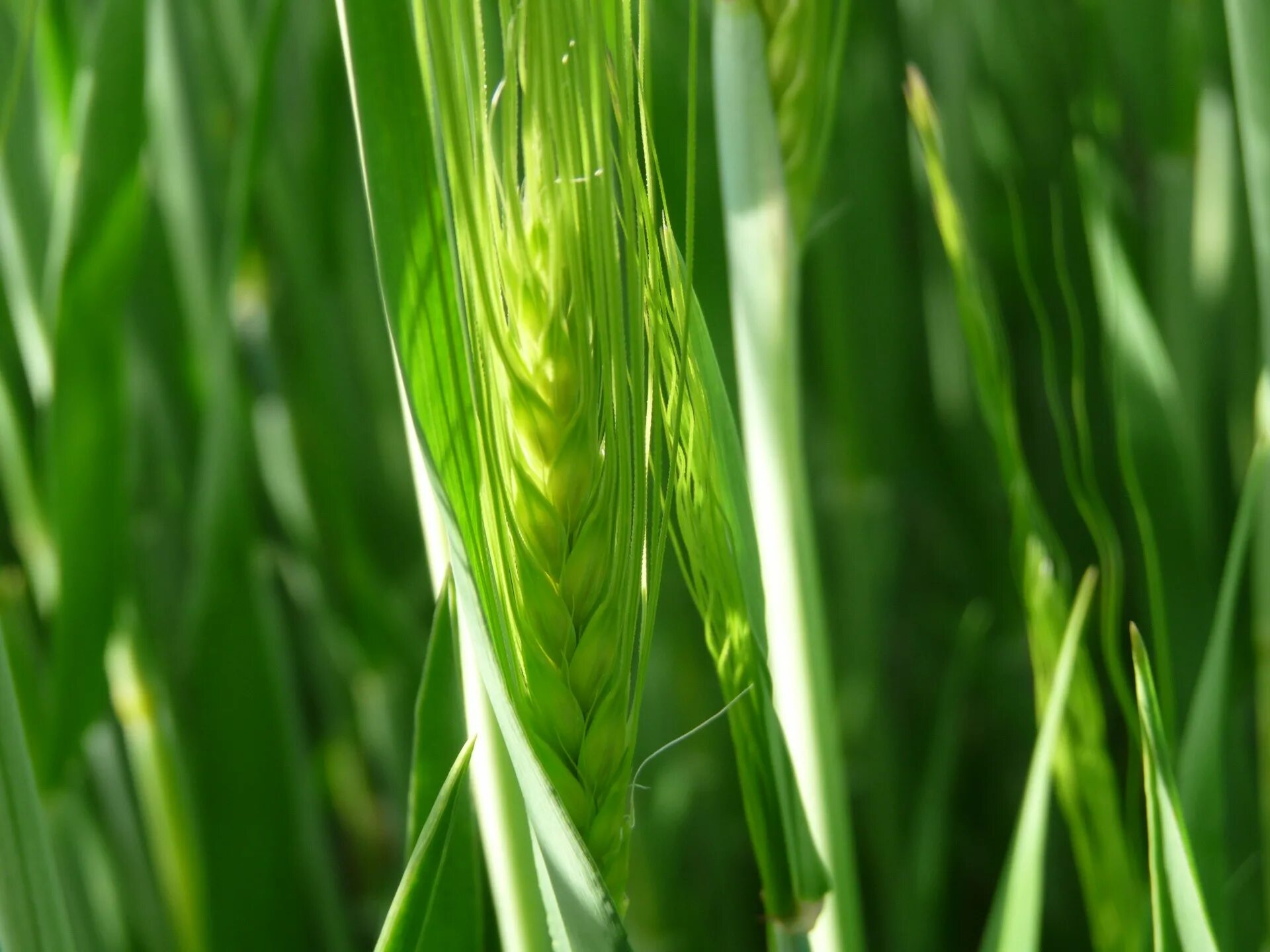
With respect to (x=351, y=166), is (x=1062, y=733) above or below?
below

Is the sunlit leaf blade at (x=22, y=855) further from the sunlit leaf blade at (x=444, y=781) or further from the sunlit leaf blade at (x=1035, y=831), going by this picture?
the sunlit leaf blade at (x=1035, y=831)

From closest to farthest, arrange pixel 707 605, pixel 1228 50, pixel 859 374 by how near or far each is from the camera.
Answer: pixel 707 605
pixel 1228 50
pixel 859 374

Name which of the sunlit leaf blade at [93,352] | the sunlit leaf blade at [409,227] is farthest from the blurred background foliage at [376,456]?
the sunlit leaf blade at [409,227]

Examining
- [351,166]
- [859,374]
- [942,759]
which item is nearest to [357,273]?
[351,166]

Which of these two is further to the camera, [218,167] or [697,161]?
[218,167]

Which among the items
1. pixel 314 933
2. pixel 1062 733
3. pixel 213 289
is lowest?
pixel 314 933

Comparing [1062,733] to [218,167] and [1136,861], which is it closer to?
[1136,861]

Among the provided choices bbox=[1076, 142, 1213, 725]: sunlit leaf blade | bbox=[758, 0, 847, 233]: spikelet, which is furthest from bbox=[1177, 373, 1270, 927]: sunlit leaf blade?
bbox=[758, 0, 847, 233]: spikelet

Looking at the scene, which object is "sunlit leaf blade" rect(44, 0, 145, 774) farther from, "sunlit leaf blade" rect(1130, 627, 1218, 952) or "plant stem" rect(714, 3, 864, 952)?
"sunlit leaf blade" rect(1130, 627, 1218, 952)
